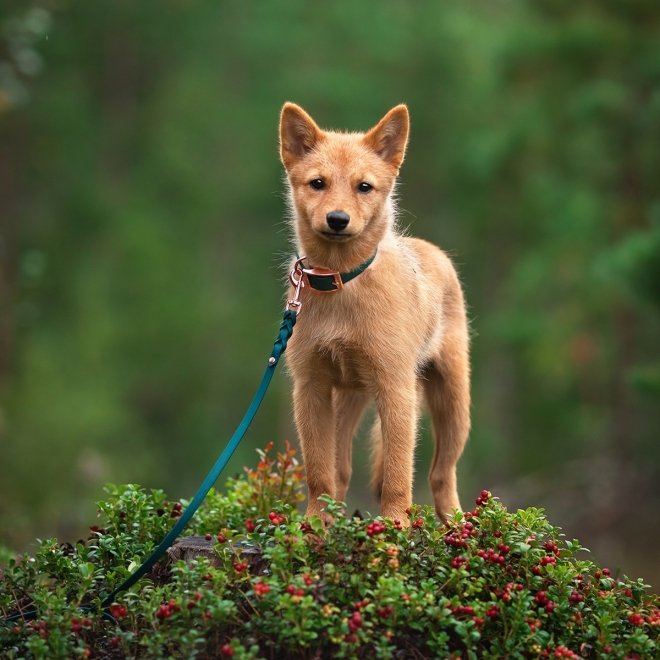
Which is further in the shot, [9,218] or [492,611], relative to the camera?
[9,218]

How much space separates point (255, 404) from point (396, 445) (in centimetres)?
93

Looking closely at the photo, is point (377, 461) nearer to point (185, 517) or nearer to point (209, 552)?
point (209, 552)

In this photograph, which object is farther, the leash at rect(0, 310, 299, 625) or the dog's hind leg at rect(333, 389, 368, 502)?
the dog's hind leg at rect(333, 389, 368, 502)

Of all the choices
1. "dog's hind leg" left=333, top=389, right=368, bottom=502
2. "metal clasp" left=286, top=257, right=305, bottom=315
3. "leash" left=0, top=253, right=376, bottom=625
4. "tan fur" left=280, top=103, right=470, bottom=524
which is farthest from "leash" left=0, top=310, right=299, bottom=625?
"dog's hind leg" left=333, top=389, right=368, bottom=502

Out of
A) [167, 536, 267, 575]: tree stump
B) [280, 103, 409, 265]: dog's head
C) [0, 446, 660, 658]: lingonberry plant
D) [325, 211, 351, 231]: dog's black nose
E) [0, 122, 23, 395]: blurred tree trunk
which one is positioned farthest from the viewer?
[0, 122, 23, 395]: blurred tree trunk

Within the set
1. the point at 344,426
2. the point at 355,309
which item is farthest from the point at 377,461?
the point at 355,309

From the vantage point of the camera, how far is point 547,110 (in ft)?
65.0

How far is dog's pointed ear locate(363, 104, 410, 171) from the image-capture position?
20.3ft

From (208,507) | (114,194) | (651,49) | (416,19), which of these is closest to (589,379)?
(651,49)

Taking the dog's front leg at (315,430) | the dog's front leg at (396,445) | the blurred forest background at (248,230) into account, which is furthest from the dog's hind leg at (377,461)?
the blurred forest background at (248,230)

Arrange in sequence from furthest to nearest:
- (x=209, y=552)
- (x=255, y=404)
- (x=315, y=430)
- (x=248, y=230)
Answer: (x=248, y=230) → (x=315, y=430) → (x=209, y=552) → (x=255, y=404)

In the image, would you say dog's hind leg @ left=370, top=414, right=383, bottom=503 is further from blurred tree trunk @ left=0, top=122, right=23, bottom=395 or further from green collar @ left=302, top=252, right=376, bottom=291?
blurred tree trunk @ left=0, top=122, right=23, bottom=395

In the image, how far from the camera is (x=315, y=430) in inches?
242

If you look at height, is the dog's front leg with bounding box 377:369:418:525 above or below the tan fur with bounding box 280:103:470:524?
below
